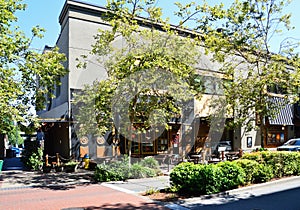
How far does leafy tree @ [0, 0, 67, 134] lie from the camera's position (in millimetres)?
10930

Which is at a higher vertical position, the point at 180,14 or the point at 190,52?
the point at 180,14

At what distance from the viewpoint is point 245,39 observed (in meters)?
13.4

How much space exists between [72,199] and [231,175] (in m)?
5.47

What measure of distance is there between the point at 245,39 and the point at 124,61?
579cm

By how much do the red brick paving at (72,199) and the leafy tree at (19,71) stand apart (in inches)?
117

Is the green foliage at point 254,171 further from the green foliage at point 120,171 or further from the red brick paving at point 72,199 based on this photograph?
the green foliage at point 120,171

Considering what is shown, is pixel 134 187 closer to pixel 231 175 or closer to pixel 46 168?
pixel 231 175

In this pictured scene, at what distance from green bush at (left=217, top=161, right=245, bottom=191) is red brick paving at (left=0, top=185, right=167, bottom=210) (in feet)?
8.74

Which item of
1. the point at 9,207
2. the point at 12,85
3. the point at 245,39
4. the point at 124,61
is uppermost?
the point at 245,39

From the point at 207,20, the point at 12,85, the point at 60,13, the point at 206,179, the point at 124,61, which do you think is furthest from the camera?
the point at 60,13

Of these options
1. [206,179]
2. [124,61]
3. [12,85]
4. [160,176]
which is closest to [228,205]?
[206,179]

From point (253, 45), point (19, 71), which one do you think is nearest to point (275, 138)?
point (253, 45)

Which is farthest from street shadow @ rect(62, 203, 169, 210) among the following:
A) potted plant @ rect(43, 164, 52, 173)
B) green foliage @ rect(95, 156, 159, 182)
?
potted plant @ rect(43, 164, 52, 173)

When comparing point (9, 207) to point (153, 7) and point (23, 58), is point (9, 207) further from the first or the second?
point (153, 7)
